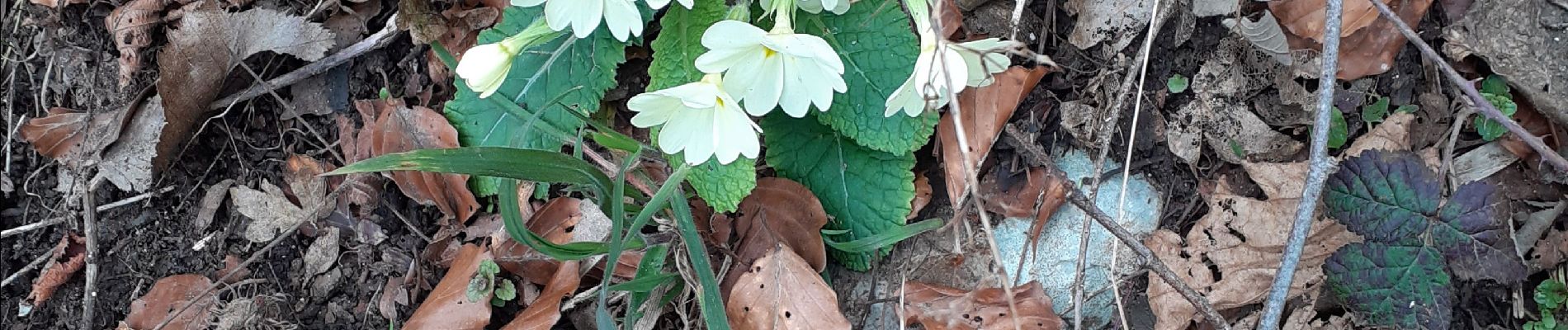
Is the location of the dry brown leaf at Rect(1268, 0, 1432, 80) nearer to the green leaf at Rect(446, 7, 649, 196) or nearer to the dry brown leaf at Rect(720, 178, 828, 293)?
the dry brown leaf at Rect(720, 178, 828, 293)

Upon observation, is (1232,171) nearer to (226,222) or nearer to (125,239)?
(226,222)

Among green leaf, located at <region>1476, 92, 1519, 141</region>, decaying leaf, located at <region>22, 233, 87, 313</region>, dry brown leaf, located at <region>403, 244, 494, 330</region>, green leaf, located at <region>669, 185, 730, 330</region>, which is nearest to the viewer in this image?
green leaf, located at <region>669, 185, 730, 330</region>

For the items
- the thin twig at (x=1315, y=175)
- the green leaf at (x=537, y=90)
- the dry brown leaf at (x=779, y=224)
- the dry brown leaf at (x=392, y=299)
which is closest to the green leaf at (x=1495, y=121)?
the thin twig at (x=1315, y=175)

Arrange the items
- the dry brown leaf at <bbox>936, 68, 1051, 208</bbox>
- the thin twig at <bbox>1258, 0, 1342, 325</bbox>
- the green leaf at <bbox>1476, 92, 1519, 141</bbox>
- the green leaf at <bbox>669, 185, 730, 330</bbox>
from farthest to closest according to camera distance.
A: 1. the dry brown leaf at <bbox>936, 68, 1051, 208</bbox>
2. the green leaf at <bbox>1476, 92, 1519, 141</bbox>
3. the green leaf at <bbox>669, 185, 730, 330</bbox>
4. the thin twig at <bbox>1258, 0, 1342, 325</bbox>

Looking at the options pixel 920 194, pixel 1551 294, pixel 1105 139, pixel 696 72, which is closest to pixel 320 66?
pixel 696 72

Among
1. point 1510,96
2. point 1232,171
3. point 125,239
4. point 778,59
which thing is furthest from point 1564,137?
point 125,239

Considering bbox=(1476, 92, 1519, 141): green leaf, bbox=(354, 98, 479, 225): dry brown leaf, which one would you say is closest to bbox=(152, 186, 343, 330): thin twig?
bbox=(354, 98, 479, 225): dry brown leaf
